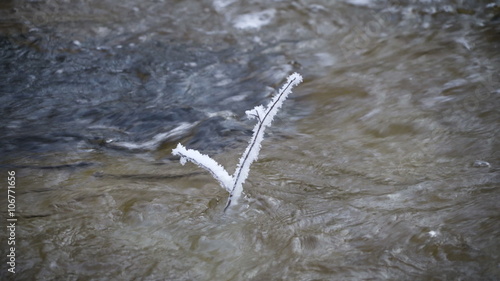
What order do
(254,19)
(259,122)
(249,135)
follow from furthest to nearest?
(254,19) → (249,135) → (259,122)

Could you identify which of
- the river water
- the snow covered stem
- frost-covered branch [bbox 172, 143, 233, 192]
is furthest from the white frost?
frost-covered branch [bbox 172, 143, 233, 192]

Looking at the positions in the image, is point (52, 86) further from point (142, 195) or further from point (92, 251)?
point (92, 251)

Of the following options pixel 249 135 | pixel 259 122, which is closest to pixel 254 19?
pixel 249 135

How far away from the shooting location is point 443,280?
2342 mm

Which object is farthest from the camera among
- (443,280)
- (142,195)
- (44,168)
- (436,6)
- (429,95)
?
(436,6)

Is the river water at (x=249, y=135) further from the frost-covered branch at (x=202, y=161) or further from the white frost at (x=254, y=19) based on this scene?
the frost-covered branch at (x=202, y=161)

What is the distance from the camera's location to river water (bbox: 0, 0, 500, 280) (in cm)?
262

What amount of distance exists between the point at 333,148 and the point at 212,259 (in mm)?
1468

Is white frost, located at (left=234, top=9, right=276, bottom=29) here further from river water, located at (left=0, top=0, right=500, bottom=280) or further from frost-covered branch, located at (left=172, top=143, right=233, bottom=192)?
frost-covered branch, located at (left=172, top=143, right=233, bottom=192)

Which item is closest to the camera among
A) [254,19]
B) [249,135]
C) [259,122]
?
[259,122]

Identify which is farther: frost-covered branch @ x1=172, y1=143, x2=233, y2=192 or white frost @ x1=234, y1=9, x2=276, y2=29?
white frost @ x1=234, y1=9, x2=276, y2=29

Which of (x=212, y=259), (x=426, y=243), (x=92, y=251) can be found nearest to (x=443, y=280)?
Result: (x=426, y=243)

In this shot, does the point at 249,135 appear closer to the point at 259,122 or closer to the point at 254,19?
the point at 259,122

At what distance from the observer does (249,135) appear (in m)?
3.98
